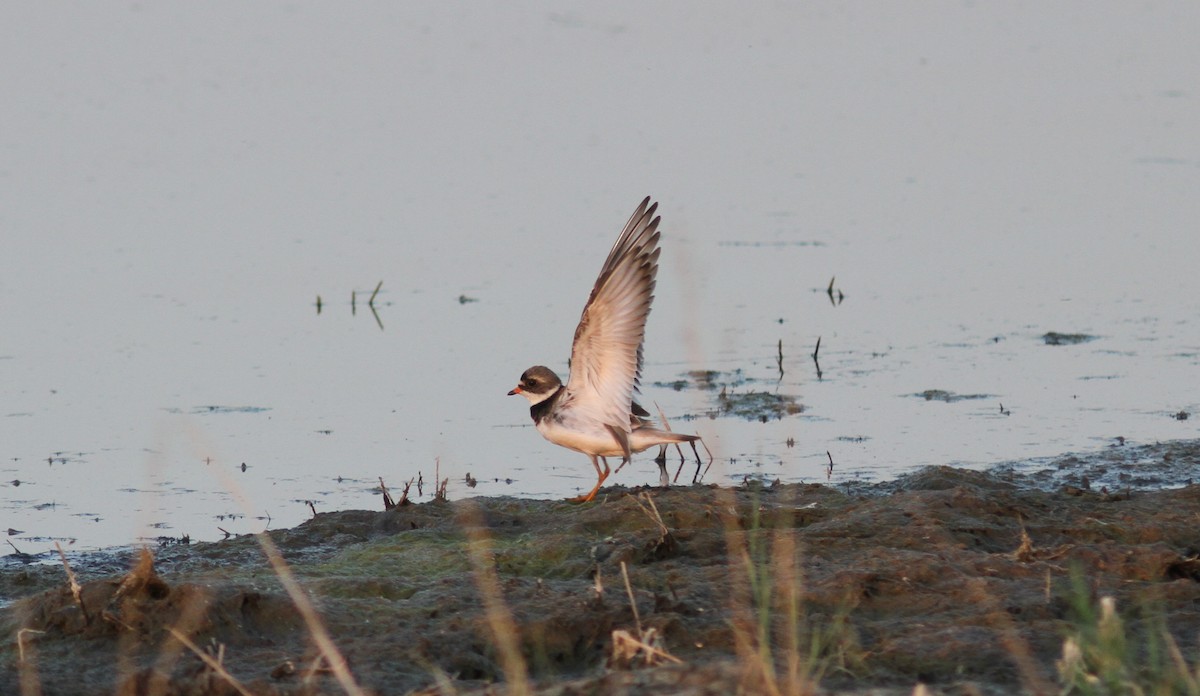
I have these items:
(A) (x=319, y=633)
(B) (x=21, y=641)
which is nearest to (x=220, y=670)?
(A) (x=319, y=633)

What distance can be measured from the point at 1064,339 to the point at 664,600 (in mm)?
6018

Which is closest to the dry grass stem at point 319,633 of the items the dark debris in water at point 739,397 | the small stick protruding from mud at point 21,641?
the small stick protruding from mud at point 21,641

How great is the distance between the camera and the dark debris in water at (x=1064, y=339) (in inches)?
408

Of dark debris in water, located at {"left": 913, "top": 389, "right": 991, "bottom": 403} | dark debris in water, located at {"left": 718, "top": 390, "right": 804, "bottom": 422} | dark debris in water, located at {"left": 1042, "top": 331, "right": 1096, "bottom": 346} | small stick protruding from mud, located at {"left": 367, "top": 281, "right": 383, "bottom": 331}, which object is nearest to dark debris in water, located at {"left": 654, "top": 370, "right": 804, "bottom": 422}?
dark debris in water, located at {"left": 718, "top": 390, "right": 804, "bottom": 422}

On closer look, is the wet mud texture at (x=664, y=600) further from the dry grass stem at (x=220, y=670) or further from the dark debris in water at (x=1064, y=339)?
the dark debris in water at (x=1064, y=339)

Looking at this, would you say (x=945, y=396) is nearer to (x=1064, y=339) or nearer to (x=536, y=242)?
(x=1064, y=339)

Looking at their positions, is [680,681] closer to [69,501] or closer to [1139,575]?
[1139,575]

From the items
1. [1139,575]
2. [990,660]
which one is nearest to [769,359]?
[1139,575]

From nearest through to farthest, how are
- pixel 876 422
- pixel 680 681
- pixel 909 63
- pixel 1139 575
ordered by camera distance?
pixel 680 681 → pixel 1139 575 → pixel 876 422 → pixel 909 63

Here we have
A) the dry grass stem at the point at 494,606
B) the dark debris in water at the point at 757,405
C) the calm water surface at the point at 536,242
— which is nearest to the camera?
the dry grass stem at the point at 494,606

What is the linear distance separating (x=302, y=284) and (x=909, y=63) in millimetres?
8188

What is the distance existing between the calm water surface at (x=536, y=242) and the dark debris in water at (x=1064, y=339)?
45mm

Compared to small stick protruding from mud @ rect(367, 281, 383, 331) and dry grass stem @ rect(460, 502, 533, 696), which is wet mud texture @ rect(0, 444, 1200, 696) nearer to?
dry grass stem @ rect(460, 502, 533, 696)

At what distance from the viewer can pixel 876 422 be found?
29.6 ft
